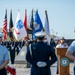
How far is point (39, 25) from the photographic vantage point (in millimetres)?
19219

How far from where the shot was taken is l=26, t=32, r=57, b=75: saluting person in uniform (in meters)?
5.66

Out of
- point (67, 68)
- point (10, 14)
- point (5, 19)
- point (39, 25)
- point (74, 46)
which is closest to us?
point (74, 46)

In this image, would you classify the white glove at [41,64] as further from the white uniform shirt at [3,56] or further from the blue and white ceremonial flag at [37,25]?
the blue and white ceremonial flag at [37,25]

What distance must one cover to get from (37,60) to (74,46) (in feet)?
2.49

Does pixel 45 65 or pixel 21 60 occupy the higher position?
pixel 45 65

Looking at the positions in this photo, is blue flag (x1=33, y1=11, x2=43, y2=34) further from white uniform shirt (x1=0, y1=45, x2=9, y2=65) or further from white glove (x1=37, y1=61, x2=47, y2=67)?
white uniform shirt (x1=0, y1=45, x2=9, y2=65)

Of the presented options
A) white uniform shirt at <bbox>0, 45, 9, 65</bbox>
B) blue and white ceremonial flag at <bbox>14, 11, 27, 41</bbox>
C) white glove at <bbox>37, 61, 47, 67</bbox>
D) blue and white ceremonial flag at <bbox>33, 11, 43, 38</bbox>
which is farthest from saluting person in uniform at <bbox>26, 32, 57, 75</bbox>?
blue and white ceremonial flag at <bbox>14, 11, 27, 41</bbox>

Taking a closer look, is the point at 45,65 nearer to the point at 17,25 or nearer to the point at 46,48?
the point at 46,48

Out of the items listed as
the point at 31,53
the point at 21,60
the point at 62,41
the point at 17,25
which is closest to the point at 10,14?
the point at 17,25

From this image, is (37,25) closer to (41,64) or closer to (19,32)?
(19,32)

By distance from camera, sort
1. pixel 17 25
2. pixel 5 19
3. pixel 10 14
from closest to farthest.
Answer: pixel 17 25
pixel 5 19
pixel 10 14

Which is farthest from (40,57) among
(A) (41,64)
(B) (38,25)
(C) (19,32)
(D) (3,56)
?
(C) (19,32)

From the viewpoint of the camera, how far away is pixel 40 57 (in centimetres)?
567

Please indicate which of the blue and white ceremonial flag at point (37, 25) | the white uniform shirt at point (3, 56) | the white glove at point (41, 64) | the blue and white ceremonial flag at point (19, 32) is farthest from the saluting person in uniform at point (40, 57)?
the blue and white ceremonial flag at point (19, 32)
